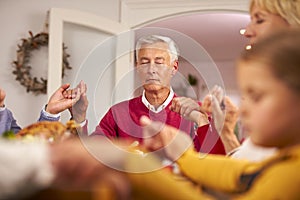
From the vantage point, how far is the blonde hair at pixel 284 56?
1.41 ft

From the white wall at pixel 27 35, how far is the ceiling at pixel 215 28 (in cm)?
87

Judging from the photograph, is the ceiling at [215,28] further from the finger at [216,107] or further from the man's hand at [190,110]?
the finger at [216,107]

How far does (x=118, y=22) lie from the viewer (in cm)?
380

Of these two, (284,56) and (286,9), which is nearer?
(284,56)

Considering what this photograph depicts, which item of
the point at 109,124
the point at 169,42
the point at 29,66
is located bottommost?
the point at 29,66

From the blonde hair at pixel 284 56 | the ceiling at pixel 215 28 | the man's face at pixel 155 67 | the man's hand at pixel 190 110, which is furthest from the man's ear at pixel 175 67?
the ceiling at pixel 215 28

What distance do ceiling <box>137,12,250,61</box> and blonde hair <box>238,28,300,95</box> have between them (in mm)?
4119

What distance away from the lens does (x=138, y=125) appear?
1.15 meters

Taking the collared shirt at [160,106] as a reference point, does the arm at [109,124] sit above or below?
below

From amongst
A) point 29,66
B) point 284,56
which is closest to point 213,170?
point 284,56

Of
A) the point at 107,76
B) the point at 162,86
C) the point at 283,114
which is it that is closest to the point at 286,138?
the point at 283,114

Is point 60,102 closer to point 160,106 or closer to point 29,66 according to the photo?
point 160,106

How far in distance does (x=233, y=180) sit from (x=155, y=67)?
778mm

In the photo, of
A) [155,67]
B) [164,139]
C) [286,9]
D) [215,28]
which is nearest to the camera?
[164,139]
